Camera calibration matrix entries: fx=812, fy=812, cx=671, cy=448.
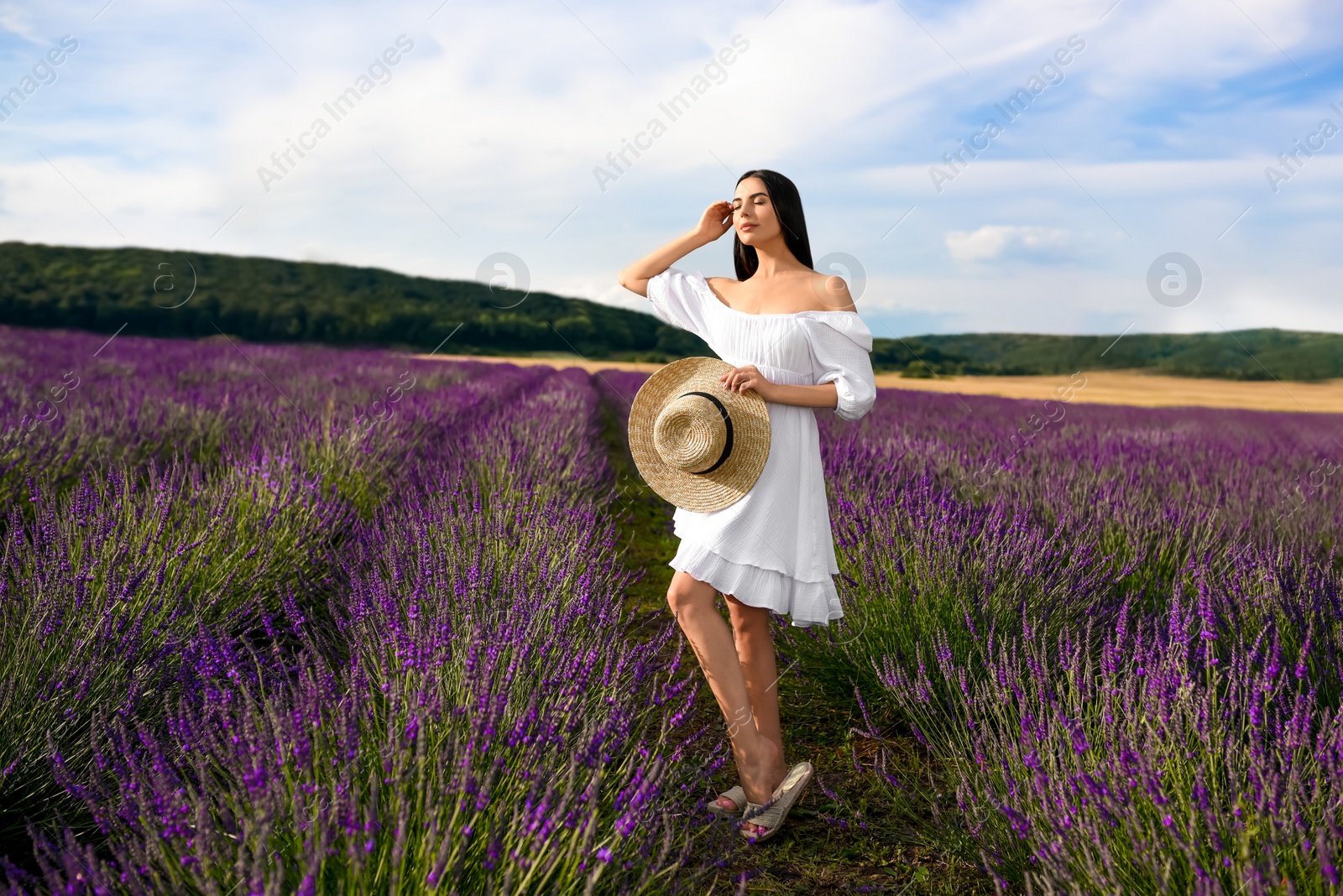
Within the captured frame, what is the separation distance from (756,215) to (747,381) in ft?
1.47

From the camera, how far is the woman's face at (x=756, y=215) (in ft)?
6.68

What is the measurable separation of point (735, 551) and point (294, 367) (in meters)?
13.1

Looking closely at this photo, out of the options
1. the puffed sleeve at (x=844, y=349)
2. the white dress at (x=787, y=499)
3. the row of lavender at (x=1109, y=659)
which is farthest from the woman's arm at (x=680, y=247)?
the row of lavender at (x=1109, y=659)

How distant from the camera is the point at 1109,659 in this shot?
176cm

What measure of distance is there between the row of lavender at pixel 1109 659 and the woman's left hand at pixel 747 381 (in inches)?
33.2

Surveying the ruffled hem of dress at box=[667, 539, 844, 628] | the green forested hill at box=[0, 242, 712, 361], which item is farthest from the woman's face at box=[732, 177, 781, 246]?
the green forested hill at box=[0, 242, 712, 361]

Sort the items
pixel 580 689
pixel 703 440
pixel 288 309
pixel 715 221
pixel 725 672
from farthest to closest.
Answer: pixel 288 309
pixel 715 221
pixel 725 672
pixel 703 440
pixel 580 689

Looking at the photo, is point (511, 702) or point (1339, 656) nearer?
point (511, 702)

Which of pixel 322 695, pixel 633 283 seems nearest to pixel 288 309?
pixel 633 283

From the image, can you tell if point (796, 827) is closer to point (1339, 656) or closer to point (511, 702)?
point (511, 702)

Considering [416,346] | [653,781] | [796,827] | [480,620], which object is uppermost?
[416,346]

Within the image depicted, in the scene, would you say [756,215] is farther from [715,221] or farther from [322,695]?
[322,695]

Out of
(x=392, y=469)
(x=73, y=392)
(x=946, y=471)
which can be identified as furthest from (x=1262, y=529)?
(x=73, y=392)

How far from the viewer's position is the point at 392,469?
5000 millimetres
